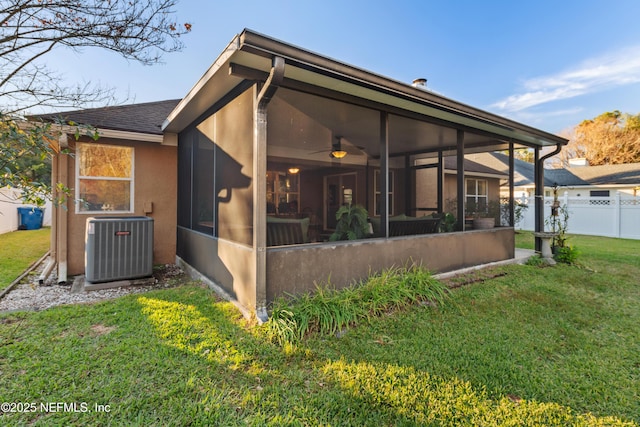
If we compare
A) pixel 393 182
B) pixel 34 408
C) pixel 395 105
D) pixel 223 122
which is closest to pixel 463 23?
pixel 393 182

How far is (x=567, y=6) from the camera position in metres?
10.2

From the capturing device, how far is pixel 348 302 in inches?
142

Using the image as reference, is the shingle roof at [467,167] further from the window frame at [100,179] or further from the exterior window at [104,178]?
the exterior window at [104,178]

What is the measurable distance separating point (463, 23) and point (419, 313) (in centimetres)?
1095

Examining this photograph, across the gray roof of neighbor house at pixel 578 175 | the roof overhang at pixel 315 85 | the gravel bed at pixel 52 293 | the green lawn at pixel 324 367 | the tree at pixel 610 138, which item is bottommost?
the green lawn at pixel 324 367

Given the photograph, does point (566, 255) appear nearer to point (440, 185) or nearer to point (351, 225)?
point (440, 185)

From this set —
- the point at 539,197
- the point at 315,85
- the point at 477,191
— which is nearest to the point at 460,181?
the point at 539,197

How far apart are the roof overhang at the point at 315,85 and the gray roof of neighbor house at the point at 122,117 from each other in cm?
54

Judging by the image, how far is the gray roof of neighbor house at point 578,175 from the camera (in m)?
16.6

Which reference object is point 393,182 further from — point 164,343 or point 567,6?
point 567,6

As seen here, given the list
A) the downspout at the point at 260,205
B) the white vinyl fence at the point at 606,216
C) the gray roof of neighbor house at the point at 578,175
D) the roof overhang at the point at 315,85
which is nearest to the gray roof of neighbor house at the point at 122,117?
the roof overhang at the point at 315,85

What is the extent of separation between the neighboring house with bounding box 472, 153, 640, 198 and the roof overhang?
41.7 ft

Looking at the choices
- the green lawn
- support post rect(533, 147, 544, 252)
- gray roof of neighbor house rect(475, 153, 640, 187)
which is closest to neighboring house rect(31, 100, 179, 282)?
the green lawn

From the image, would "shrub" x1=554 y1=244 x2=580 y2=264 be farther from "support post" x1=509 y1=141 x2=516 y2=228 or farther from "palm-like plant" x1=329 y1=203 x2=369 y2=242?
"palm-like plant" x1=329 y1=203 x2=369 y2=242
